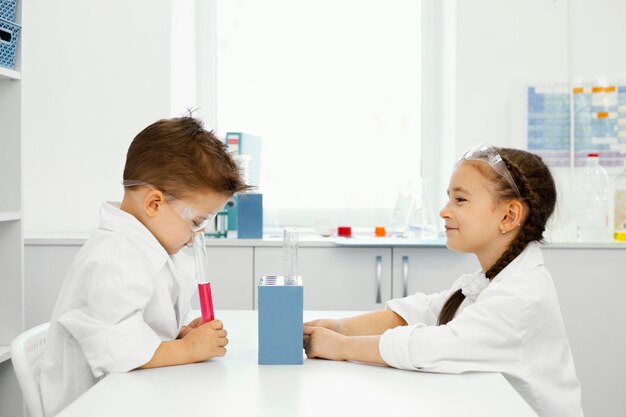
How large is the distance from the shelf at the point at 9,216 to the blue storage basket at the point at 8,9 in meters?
0.57

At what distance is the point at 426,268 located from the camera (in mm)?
2607

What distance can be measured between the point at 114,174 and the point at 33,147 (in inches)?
15.2

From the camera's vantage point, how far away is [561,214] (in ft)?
9.21

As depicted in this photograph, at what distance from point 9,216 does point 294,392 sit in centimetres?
134

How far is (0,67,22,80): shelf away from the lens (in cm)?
187

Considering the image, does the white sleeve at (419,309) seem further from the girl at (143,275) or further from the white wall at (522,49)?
the white wall at (522,49)

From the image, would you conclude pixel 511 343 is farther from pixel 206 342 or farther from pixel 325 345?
pixel 206 342

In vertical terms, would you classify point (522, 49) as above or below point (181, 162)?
above

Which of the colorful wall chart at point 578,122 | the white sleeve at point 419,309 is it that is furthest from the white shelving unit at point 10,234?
the colorful wall chart at point 578,122

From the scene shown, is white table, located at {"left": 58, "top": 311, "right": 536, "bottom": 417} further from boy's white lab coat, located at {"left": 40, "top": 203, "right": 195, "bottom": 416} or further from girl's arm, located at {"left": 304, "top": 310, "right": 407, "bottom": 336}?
girl's arm, located at {"left": 304, "top": 310, "right": 407, "bottom": 336}

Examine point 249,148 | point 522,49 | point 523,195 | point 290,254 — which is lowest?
point 290,254

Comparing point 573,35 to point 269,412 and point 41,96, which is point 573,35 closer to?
point 41,96

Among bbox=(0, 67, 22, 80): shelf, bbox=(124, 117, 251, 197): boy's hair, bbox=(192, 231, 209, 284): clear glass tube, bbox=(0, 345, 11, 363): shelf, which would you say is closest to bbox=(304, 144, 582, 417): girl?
bbox=(192, 231, 209, 284): clear glass tube

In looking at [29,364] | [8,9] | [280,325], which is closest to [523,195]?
[280,325]
